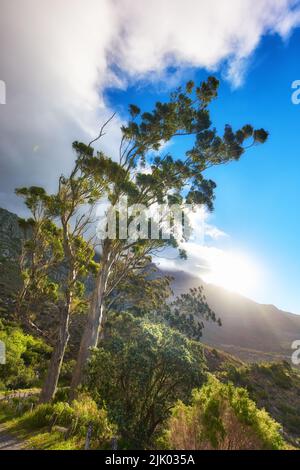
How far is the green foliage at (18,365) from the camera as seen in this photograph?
2684 centimetres

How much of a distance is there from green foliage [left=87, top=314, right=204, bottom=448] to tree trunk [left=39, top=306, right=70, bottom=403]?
5.63 meters

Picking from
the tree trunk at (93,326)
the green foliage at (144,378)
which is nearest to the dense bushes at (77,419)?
the green foliage at (144,378)

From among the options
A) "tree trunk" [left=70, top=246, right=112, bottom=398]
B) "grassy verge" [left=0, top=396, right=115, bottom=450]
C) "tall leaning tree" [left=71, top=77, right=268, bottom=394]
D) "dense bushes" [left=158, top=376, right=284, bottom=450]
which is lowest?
"grassy verge" [left=0, top=396, right=115, bottom=450]

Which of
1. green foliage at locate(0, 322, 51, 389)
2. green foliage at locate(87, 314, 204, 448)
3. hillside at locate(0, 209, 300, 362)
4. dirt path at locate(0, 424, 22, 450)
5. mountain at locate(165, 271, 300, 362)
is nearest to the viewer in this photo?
dirt path at locate(0, 424, 22, 450)

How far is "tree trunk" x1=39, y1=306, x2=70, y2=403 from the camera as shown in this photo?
15477 millimetres

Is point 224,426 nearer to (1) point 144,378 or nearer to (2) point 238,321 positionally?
(1) point 144,378

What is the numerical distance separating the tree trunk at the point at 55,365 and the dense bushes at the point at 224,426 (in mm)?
9173

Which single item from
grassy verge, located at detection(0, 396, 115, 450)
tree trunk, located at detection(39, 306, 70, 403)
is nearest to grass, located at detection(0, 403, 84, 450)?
grassy verge, located at detection(0, 396, 115, 450)

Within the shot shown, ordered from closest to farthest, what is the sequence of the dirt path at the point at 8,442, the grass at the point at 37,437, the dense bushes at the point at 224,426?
the dense bushes at the point at 224,426 → the grass at the point at 37,437 → the dirt path at the point at 8,442

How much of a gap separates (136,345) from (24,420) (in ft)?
24.1

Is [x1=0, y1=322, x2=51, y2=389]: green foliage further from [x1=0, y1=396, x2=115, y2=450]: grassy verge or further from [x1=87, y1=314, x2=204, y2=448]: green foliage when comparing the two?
[x1=87, y1=314, x2=204, y2=448]: green foliage

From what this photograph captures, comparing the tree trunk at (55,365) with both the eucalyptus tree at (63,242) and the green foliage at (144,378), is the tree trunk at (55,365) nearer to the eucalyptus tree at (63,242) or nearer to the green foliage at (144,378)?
the eucalyptus tree at (63,242)

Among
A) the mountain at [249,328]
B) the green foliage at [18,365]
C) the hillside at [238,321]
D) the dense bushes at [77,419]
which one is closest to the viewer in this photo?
the dense bushes at [77,419]
